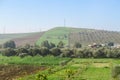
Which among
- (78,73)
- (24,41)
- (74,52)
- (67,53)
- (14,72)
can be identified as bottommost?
(14,72)

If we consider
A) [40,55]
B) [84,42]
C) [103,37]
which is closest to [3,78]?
[40,55]

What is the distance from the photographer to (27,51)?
94562mm

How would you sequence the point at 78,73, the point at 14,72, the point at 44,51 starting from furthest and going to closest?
1. the point at 44,51
2. the point at 14,72
3. the point at 78,73

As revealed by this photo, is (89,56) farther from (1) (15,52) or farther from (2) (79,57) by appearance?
(1) (15,52)

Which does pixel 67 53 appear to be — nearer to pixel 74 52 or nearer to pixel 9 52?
pixel 74 52

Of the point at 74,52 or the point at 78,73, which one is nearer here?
the point at 78,73

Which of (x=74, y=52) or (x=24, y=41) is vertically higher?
(x=24, y=41)

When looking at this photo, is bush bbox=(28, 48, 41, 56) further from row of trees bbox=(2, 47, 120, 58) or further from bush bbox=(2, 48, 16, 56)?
bush bbox=(2, 48, 16, 56)

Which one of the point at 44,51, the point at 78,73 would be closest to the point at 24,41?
the point at 44,51

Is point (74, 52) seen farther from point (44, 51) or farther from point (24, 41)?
point (24, 41)

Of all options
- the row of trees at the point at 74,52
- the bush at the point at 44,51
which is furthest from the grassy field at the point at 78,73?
the bush at the point at 44,51

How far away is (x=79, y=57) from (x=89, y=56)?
2950 mm

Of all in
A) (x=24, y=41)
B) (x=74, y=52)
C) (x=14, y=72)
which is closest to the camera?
(x=14, y=72)

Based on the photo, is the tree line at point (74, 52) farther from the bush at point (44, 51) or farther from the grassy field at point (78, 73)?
the grassy field at point (78, 73)
